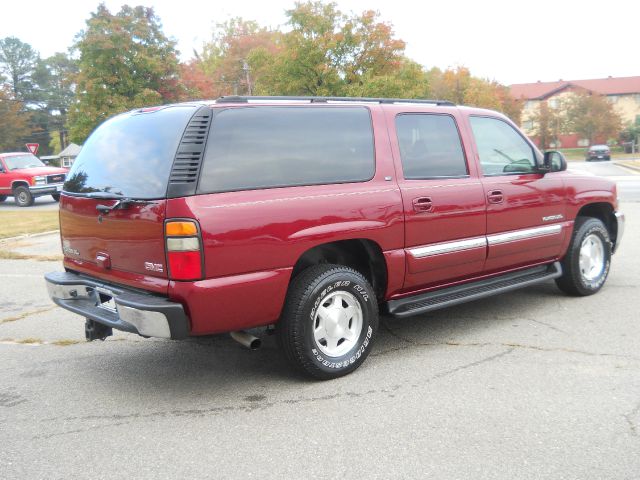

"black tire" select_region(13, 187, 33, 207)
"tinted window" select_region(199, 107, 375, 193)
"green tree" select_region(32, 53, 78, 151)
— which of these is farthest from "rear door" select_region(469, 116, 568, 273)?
"green tree" select_region(32, 53, 78, 151)

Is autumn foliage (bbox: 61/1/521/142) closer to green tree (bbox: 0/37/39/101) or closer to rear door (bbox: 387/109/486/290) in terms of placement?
rear door (bbox: 387/109/486/290)

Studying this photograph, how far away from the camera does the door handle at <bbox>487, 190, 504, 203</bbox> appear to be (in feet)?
16.5

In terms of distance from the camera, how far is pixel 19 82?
86.9 m

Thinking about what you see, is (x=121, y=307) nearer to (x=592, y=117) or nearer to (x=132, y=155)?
(x=132, y=155)

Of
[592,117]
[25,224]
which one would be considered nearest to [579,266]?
[25,224]

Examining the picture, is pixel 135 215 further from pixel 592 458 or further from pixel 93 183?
pixel 592 458

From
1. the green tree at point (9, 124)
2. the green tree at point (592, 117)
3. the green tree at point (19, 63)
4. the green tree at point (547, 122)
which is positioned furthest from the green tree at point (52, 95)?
the green tree at point (592, 117)

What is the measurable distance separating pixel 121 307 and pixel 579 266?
4.37 metres

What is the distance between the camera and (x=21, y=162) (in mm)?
23109

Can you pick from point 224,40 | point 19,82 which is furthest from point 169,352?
point 19,82

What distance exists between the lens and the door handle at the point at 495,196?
5.02 meters

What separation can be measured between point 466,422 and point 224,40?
70.4m

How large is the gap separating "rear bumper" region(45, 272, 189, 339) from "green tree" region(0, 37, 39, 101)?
9269cm

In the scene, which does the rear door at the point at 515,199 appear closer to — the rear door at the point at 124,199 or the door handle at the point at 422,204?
the door handle at the point at 422,204
